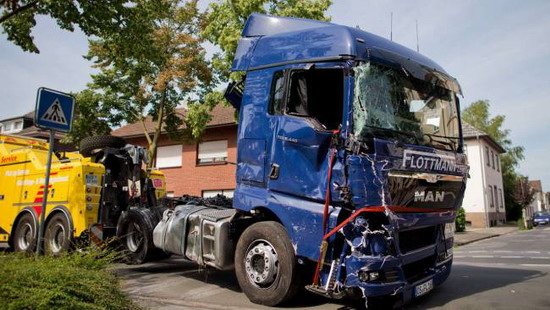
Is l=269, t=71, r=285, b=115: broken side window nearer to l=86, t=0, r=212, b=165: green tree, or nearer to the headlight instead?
the headlight

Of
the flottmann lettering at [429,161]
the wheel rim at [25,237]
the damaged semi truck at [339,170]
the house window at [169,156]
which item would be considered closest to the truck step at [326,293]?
the damaged semi truck at [339,170]

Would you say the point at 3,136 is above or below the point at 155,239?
above

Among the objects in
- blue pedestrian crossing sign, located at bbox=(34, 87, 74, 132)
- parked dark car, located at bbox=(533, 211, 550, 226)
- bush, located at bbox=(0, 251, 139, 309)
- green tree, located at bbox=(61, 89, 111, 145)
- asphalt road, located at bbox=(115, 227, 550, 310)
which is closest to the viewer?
bush, located at bbox=(0, 251, 139, 309)

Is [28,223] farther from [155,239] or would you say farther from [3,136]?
[155,239]

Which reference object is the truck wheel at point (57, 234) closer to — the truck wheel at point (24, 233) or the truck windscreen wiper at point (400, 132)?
the truck wheel at point (24, 233)

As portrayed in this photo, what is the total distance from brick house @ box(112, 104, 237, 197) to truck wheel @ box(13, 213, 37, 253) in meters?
14.2

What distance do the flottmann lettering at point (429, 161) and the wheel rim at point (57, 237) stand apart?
7.13 meters

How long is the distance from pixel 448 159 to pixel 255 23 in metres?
3.49

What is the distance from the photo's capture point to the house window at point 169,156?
87.8 ft

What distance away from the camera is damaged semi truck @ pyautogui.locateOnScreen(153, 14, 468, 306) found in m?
4.64

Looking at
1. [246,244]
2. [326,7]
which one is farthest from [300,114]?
[326,7]

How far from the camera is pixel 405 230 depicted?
4918 millimetres

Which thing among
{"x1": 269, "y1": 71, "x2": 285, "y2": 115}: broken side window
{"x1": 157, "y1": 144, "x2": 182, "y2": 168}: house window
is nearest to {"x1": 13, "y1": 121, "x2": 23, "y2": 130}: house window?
{"x1": 157, "y1": 144, "x2": 182, "y2": 168}: house window

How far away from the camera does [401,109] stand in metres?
5.18
